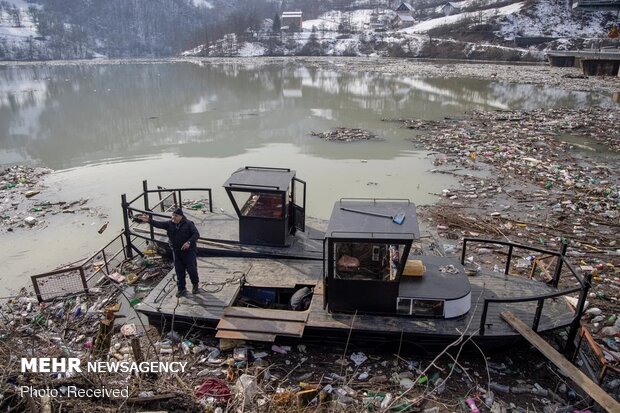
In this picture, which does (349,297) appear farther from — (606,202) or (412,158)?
(412,158)

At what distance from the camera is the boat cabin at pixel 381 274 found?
5.82 metres

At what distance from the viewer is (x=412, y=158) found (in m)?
17.4

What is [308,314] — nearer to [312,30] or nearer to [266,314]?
[266,314]

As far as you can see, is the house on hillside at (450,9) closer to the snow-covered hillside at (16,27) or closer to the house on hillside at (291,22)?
the house on hillside at (291,22)

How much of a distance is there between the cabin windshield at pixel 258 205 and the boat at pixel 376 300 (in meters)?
1.56

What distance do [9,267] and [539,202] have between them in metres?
14.2

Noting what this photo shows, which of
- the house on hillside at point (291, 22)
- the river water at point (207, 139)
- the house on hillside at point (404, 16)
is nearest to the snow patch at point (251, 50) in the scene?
the house on hillside at point (291, 22)

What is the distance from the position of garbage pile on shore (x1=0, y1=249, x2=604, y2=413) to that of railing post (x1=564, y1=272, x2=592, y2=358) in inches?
15.1

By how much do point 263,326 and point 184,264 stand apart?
5.91ft

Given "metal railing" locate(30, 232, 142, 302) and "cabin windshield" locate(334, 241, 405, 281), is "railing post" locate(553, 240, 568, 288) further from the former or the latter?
"metal railing" locate(30, 232, 142, 302)

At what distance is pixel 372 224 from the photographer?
20.0 feet

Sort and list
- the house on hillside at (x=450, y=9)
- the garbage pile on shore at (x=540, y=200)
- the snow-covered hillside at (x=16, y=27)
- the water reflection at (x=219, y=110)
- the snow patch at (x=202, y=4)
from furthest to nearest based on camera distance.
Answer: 1. the snow patch at (x=202, y=4)
2. the house on hillside at (x=450, y=9)
3. the snow-covered hillside at (x=16, y=27)
4. the water reflection at (x=219, y=110)
5. the garbage pile on shore at (x=540, y=200)

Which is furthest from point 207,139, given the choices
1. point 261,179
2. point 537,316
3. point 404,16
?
point 404,16

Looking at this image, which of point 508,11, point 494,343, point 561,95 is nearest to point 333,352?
point 494,343
